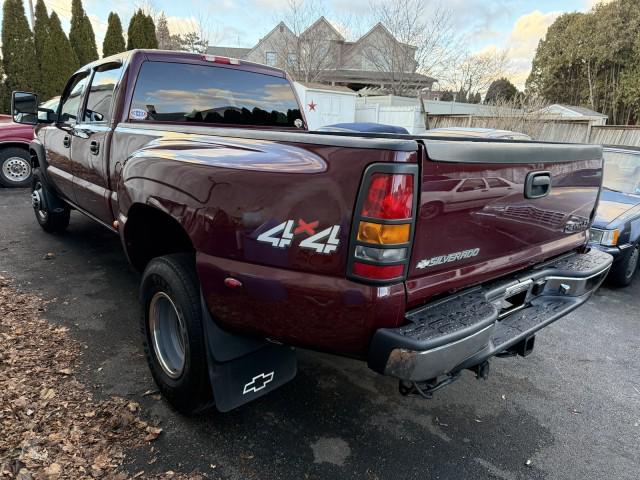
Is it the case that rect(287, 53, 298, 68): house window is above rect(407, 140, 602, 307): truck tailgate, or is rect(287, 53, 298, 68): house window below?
above

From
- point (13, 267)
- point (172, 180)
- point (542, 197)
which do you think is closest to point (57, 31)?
point (13, 267)

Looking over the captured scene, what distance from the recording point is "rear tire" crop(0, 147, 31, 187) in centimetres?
864

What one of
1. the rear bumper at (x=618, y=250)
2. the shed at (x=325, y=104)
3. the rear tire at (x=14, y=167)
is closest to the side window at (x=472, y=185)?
the rear bumper at (x=618, y=250)

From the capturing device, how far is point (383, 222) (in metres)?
1.64

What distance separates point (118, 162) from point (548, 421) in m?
3.28

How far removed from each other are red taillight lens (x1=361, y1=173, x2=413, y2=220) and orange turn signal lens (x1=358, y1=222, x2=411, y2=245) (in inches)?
1.4

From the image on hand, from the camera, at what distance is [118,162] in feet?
10.2

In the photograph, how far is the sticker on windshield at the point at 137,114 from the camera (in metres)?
3.26

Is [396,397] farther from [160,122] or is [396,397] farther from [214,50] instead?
[214,50]

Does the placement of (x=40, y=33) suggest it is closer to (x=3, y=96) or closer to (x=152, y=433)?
(x=3, y=96)

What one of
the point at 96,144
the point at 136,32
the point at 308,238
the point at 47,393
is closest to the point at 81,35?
the point at 136,32

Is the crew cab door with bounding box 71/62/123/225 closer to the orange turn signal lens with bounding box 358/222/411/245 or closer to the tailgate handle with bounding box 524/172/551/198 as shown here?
the orange turn signal lens with bounding box 358/222/411/245

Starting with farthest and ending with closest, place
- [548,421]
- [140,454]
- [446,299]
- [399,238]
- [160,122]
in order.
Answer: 1. [160,122]
2. [548,421]
3. [140,454]
4. [446,299]
5. [399,238]

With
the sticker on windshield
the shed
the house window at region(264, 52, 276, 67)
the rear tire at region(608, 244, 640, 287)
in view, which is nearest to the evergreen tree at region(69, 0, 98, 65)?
the shed
